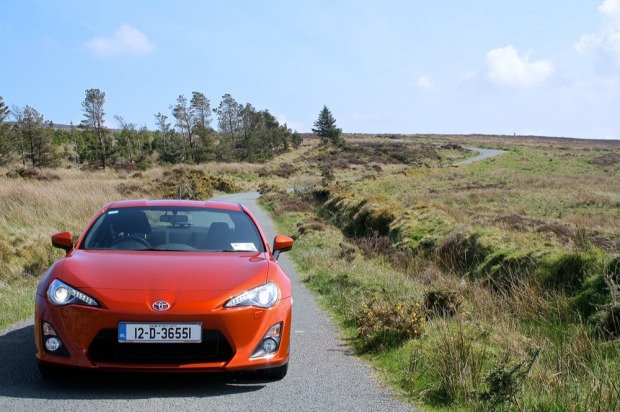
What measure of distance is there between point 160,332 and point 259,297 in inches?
32.3

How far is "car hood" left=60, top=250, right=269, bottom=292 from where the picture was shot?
4.35m

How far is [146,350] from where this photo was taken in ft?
13.4

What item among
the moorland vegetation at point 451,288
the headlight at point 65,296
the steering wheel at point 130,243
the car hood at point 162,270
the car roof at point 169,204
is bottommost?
the moorland vegetation at point 451,288

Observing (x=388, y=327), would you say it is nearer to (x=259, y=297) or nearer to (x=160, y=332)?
(x=259, y=297)

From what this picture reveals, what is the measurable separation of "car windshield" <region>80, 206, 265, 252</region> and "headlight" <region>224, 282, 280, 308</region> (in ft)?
3.22

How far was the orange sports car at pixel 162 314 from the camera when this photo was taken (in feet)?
13.3

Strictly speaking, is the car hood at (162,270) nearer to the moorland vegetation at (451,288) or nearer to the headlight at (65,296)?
the headlight at (65,296)

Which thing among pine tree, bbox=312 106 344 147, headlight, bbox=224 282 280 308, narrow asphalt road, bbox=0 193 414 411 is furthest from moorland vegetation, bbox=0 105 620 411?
pine tree, bbox=312 106 344 147

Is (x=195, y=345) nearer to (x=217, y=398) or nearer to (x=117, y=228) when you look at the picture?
(x=217, y=398)

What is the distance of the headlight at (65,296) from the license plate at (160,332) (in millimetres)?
312

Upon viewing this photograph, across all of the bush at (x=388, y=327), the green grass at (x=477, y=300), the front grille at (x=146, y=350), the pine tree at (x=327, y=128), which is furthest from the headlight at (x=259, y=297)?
the pine tree at (x=327, y=128)

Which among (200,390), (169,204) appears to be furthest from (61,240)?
(200,390)

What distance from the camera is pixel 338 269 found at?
1156 centimetres

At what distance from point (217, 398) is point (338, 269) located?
24.5 ft
